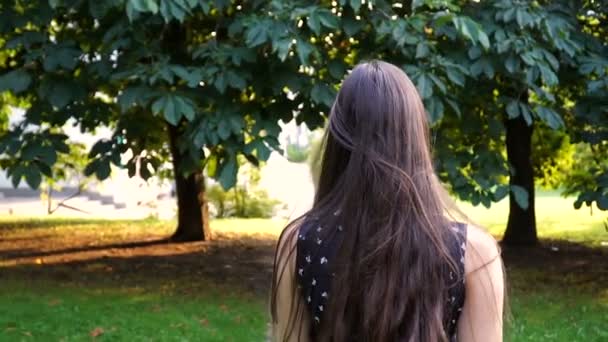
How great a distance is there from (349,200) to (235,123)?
213 inches

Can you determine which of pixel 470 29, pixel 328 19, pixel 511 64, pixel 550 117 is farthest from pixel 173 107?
pixel 550 117

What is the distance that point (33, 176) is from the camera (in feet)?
24.2

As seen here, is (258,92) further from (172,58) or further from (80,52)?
(80,52)

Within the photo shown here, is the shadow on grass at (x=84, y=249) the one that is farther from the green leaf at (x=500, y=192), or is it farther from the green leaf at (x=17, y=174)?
the green leaf at (x=500, y=192)

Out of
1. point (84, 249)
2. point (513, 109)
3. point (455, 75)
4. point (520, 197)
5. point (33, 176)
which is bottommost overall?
point (84, 249)

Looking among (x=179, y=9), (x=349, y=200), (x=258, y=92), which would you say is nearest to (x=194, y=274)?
(x=258, y=92)

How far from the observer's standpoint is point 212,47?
24.4 ft

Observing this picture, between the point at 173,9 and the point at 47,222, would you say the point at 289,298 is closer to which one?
the point at 173,9

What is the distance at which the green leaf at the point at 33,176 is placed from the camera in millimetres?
7336

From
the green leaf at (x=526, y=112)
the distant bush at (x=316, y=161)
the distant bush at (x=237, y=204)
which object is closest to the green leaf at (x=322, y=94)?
the green leaf at (x=526, y=112)

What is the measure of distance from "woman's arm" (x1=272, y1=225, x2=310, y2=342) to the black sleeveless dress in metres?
0.03

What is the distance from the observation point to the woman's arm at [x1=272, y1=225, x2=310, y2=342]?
2.02m

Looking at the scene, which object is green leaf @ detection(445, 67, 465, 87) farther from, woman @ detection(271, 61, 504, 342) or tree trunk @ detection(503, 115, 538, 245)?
woman @ detection(271, 61, 504, 342)

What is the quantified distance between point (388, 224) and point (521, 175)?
1092 centimetres
